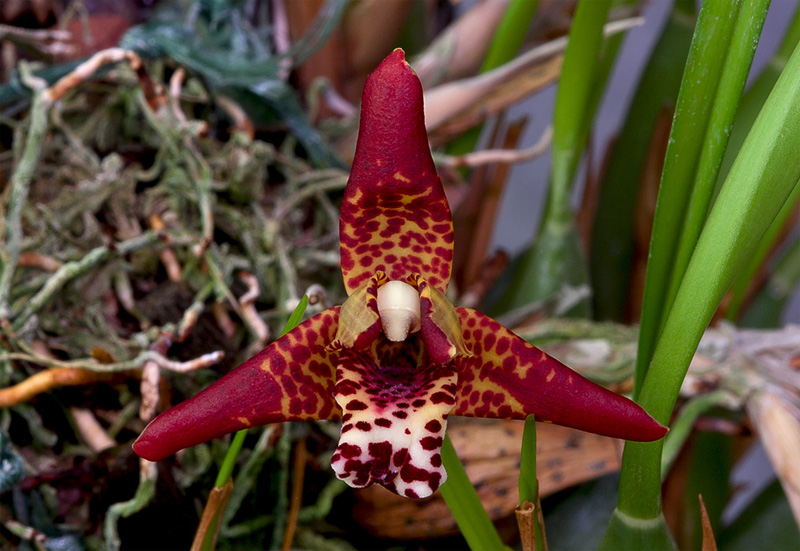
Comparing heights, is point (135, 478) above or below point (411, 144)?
below

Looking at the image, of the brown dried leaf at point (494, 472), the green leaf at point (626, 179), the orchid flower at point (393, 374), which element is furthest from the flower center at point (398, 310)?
the green leaf at point (626, 179)


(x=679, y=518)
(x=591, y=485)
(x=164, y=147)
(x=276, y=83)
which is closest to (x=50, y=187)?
(x=164, y=147)

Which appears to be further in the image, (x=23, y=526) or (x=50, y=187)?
(x=50, y=187)

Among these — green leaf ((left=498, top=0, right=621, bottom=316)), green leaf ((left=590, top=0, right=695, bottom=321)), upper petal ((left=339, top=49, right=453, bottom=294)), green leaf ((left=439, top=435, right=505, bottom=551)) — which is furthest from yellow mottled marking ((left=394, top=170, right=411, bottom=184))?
green leaf ((left=590, top=0, right=695, bottom=321))

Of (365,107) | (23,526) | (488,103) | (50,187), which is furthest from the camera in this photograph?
(488,103)

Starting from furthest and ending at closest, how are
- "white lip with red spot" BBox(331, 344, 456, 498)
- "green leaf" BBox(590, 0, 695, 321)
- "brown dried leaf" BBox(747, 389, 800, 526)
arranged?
"green leaf" BBox(590, 0, 695, 321)
"brown dried leaf" BBox(747, 389, 800, 526)
"white lip with red spot" BBox(331, 344, 456, 498)

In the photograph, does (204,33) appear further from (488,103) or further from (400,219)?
(400,219)

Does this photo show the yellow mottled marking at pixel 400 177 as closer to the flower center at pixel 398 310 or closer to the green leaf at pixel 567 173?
the flower center at pixel 398 310

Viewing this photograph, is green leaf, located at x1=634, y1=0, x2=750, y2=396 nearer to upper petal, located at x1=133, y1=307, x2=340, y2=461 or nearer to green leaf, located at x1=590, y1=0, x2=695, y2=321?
upper petal, located at x1=133, y1=307, x2=340, y2=461
